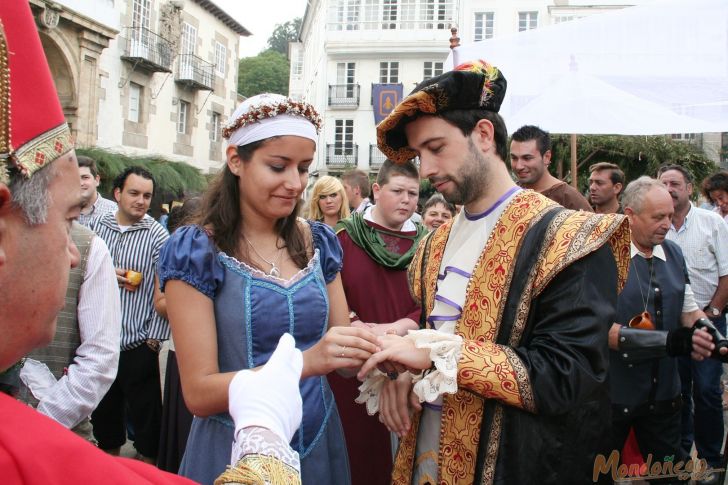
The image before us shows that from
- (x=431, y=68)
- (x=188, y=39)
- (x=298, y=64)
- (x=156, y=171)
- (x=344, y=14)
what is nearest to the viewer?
(x=156, y=171)

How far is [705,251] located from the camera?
487 cm

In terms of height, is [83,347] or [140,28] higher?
[140,28]

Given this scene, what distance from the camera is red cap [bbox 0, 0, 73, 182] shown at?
0.90 metres

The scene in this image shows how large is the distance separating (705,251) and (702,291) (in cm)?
33

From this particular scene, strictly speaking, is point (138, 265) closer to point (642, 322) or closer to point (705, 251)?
point (642, 322)

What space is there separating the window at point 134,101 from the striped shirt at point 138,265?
17518mm

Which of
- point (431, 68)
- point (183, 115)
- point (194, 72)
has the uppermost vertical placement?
point (431, 68)

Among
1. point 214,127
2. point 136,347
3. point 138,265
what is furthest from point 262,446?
point 214,127

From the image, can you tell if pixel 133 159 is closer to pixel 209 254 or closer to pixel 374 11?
pixel 209 254

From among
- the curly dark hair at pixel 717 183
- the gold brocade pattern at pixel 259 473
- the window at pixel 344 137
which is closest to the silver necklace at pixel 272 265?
the gold brocade pattern at pixel 259 473

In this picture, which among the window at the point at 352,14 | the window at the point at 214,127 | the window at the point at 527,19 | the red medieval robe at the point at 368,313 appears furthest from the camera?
the window at the point at 352,14

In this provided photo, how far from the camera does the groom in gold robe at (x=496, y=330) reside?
1.68 metres

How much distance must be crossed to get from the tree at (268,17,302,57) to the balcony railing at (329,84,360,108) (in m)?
42.6

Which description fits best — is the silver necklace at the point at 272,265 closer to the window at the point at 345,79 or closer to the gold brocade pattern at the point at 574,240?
the gold brocade pattern at the point at 574,240
